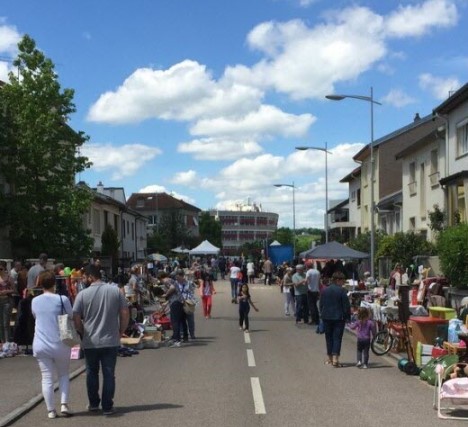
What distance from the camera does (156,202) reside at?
382 ft

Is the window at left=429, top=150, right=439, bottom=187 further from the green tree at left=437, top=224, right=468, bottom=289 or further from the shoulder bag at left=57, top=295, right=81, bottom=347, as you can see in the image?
the shoulder bag at left=57, top=295, right=81, bottom=347

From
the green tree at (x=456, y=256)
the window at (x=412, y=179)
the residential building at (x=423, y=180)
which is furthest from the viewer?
the window at (x=412, y=179)

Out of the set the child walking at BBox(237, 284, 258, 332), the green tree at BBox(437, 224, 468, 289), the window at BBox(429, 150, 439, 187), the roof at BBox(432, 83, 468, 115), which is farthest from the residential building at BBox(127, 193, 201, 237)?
the green tree at BBox(437, 224, 468, 289)

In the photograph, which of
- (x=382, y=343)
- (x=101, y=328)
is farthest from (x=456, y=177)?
(x=101, y=328)

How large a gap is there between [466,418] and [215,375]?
4.41 m

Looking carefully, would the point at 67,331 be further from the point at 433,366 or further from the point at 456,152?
the point at 456,152

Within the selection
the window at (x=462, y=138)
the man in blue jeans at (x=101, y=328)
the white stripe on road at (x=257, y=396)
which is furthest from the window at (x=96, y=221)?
the man in blue jeans at (x=101, y=328)

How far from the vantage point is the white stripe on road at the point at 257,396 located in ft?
27.5

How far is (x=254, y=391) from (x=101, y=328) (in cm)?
270

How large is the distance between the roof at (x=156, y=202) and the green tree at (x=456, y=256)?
9756cm

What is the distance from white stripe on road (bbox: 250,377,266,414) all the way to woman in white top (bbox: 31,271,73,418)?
224 centimetres

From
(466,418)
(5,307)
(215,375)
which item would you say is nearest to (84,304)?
(215,375)

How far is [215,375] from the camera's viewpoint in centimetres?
1117

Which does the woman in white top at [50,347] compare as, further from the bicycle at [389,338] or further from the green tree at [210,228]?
the green tree at [210,228]
